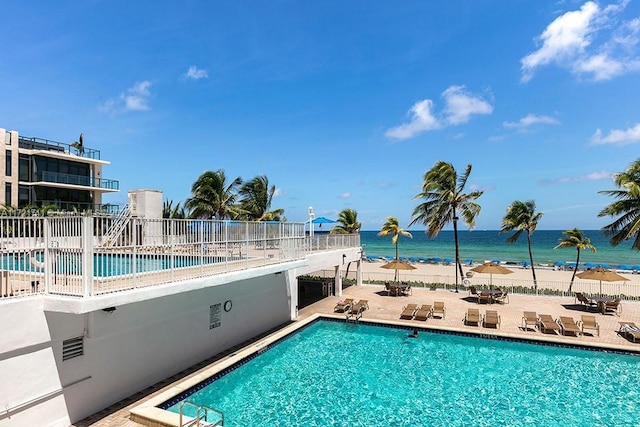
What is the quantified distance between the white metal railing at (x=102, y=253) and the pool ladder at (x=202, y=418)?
2.84 m

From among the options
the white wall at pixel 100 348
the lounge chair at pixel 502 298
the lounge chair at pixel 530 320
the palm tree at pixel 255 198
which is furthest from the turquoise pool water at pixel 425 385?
the palm tree at pixel 255 198

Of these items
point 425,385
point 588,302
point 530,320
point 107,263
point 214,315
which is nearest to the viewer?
point 107,263

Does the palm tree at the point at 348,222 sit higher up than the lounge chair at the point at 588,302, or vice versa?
the palm tree at the point at 348,222

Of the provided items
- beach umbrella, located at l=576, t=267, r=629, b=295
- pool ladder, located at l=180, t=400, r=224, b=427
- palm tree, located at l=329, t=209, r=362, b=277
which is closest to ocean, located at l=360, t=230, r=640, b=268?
palm tree, located at l=329, t=209, r=362, b=277

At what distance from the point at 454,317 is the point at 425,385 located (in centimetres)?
734

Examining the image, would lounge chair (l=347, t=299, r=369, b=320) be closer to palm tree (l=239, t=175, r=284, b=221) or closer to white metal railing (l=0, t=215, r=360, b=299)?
A: white metal railing (l=0, t=215, r=360, b=299)

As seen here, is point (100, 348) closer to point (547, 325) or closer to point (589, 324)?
point (547, 325)

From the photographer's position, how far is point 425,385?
35.0 feet

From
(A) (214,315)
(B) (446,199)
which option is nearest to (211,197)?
(A) (214,315)

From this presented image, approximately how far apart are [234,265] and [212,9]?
13.5 m

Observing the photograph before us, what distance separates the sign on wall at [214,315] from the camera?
39.0 feet

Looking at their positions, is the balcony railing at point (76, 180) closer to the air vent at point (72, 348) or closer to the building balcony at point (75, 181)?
the building balcony at point (75, 181)

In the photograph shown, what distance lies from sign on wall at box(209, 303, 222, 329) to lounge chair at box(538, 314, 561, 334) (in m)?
12.8

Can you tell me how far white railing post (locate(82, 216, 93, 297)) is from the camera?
677 centimetres
